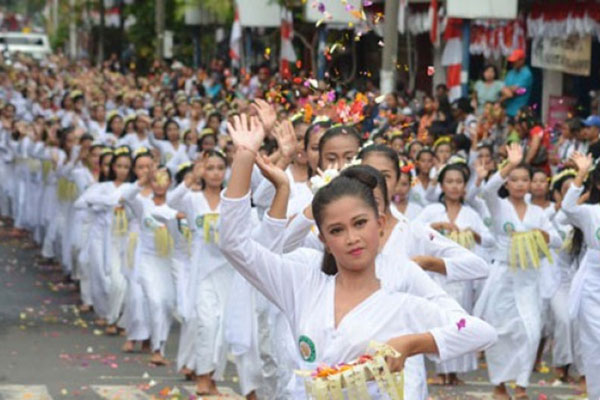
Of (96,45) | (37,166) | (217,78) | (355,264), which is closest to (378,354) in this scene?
(355,264)

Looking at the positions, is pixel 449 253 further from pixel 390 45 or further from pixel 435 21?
pixel 435 21

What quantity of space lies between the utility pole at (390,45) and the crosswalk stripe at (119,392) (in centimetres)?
730

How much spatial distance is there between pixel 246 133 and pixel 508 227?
6.64 metres

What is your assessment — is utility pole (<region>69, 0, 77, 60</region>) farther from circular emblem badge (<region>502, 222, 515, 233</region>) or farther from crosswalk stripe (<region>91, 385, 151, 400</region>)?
crosswalk stripe (<region>91, 385, 151, 400</region>)

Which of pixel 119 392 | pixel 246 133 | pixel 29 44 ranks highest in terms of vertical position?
pixel 246 133

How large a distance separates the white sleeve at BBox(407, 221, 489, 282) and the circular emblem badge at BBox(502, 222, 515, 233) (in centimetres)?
421

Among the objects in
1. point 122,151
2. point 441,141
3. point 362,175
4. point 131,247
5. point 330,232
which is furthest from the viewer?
point 441,141

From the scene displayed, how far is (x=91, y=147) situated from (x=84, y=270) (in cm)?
123

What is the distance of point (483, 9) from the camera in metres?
19.9

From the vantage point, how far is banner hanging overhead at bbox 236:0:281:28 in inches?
1139

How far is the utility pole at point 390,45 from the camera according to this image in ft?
60.1

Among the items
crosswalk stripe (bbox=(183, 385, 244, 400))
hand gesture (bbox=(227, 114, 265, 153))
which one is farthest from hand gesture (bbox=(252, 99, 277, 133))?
crosswalk stripe (bbox=(183, 385, 244, 400))

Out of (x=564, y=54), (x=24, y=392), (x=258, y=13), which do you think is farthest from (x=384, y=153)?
(x=258, y=13)

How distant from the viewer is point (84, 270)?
16953 millimetres
